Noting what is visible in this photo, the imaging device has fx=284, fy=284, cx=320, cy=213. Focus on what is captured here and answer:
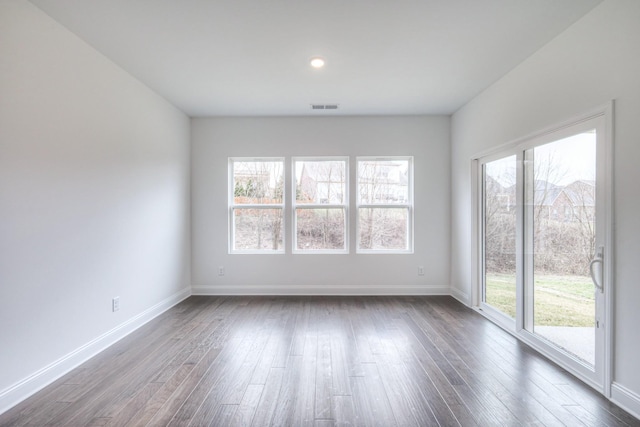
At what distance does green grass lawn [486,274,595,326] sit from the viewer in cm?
223

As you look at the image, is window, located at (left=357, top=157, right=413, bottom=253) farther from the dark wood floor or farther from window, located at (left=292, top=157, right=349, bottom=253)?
the dark wood floor

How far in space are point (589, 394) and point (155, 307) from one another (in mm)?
4244

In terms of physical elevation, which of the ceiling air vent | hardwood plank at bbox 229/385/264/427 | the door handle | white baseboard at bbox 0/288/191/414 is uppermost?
the ceiling air vent

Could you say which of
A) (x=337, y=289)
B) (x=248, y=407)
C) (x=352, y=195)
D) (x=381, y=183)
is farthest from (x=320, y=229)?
(x=248, y=407)

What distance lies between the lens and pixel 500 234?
3.35 metres

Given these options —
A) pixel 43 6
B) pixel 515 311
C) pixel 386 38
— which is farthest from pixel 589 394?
pixel 43 6

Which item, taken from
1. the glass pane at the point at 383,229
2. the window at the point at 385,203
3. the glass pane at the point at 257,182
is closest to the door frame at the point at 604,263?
the window at the point at 385,203

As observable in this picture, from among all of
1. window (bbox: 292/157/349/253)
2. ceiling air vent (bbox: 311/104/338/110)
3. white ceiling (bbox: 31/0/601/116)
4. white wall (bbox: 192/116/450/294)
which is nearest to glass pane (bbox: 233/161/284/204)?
white wall (bbox: 192/116/450/294)

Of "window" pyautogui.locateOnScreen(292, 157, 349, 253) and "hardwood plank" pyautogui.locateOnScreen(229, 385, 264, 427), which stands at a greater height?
"window" pyautogui.locateOnScreen(292, 157, 349, 253)

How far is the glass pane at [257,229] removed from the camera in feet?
14.8

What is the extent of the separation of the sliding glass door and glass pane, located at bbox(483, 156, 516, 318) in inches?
0.5

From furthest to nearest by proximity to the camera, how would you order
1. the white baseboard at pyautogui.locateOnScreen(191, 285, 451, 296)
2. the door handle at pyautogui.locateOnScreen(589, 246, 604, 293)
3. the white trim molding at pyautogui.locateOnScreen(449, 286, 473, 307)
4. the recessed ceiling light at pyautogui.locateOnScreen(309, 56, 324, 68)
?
the white baseboard at pyautogui.locateOnScreen(191, 285, 451, 296) < the white trim molding at pyautogui.locateOnScreen(449, 286, 473, 307) < the recessed ceiling light at pyautogui.locateOnScreen(309, 56, 324, 68) < the door handle at pyautogui.locateOnScreen(589, 246, 604, 293)

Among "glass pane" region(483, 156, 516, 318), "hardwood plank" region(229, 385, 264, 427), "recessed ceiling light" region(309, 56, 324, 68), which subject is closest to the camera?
"hardwood plank" region(229, 385, 264, 427)

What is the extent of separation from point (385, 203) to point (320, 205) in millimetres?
1031
